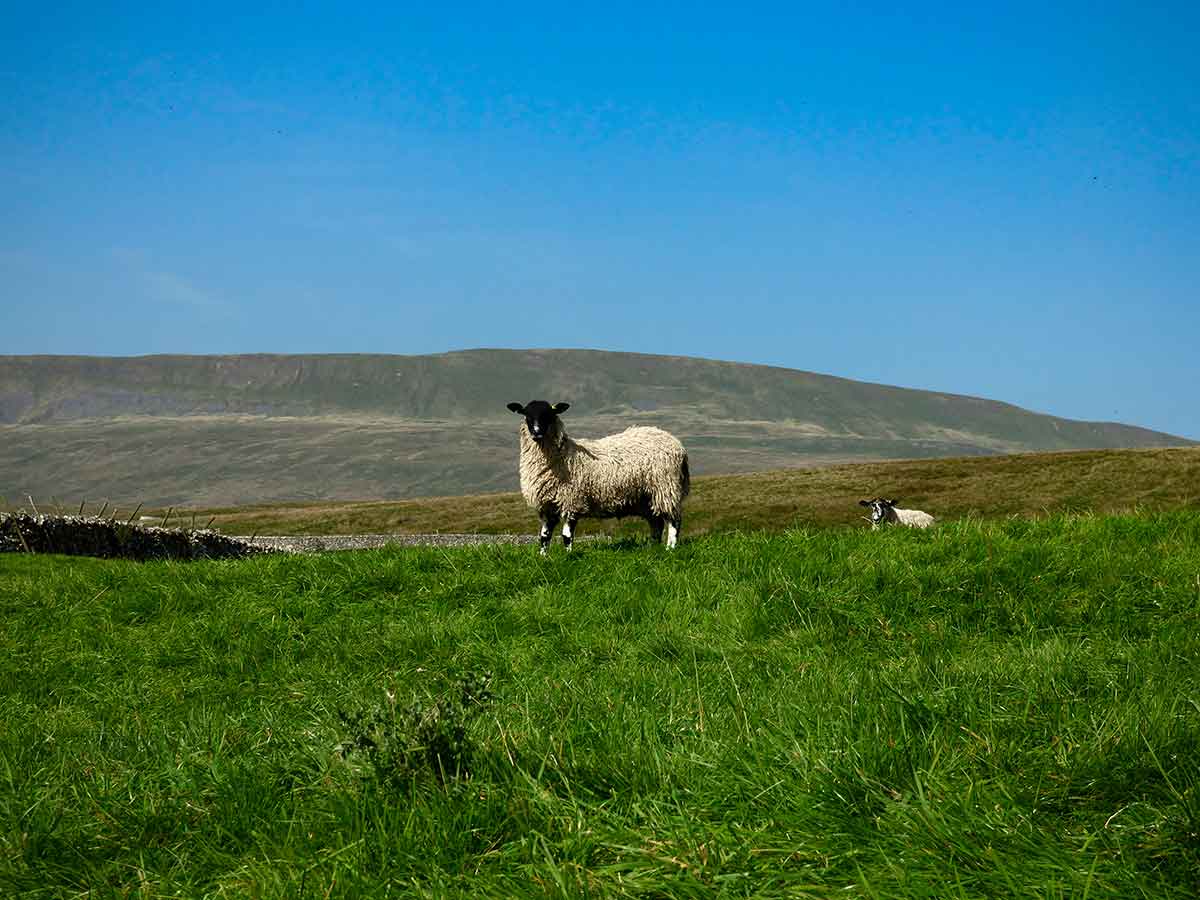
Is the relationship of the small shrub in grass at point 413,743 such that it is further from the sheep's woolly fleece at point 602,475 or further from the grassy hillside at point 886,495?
the grassy hillside at point 886,495

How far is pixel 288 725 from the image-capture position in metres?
6.41

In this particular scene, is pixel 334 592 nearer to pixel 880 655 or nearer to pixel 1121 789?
pixel 880 655

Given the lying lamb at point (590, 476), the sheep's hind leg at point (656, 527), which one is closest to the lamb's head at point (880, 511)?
the sheep's hind leg at point (656, 527)

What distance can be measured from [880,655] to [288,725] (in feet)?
15.4

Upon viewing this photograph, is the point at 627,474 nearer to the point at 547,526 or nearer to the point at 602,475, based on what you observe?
the point at 602,475

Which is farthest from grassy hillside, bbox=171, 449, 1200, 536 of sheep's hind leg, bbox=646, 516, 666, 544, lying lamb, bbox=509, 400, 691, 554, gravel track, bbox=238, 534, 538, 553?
lying lamb, bbox=509, 400, 691, 554

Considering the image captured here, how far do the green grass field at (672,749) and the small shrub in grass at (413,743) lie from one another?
15 millimetres

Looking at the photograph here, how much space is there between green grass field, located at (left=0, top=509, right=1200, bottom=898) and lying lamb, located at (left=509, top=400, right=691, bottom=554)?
722 centimetres

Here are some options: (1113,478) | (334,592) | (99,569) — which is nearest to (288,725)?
(334,592)

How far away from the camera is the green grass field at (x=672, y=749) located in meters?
3.41

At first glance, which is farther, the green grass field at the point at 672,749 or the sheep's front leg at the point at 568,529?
the sheep's front leg at the point at 568,529

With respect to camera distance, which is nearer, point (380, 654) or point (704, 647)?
point (704, 647)

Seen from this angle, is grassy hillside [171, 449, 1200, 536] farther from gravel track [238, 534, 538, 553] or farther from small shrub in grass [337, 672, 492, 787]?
small shrub in grass [337, 672, 492, 787]

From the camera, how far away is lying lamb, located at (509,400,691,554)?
707 inches
